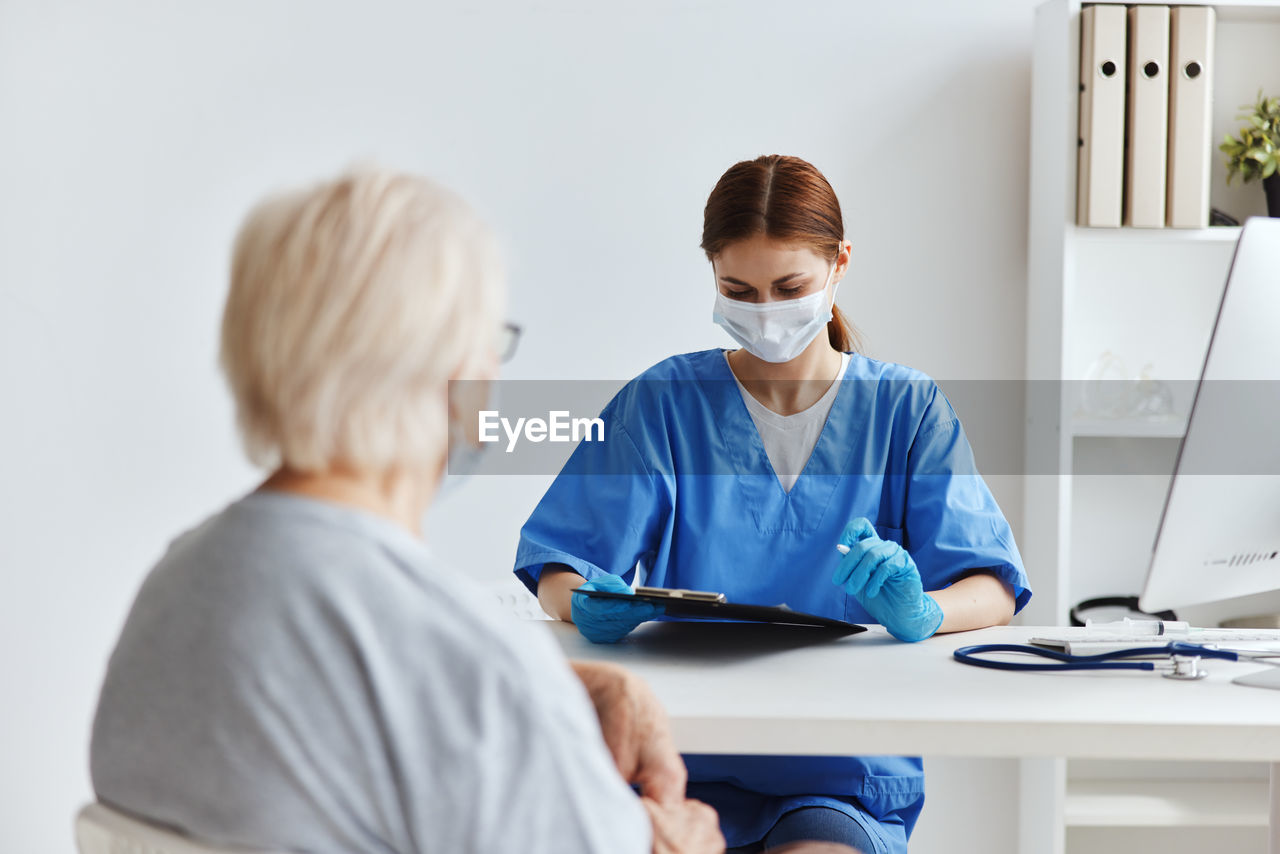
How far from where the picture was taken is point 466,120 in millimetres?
2227

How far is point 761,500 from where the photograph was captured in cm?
144

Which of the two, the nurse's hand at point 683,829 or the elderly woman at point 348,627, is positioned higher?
the elderly woman at point 348,627

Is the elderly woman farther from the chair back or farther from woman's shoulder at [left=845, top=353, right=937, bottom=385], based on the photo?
woman's shoulder at [left=845, top=353, right=937, bottom=385]

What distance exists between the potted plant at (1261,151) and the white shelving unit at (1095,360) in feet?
0.22

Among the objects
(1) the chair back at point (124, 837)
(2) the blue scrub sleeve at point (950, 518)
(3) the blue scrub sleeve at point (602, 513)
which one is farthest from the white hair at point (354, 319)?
(2) the blue scrub sleeve at point (950, 518)

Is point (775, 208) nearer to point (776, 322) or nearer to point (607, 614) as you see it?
point (776, 322)

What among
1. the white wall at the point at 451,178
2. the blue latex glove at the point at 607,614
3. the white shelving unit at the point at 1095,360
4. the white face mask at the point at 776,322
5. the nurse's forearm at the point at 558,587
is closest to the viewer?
the blue latex glove at the point at 607,614

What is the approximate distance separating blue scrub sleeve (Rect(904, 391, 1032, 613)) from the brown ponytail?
0.28m

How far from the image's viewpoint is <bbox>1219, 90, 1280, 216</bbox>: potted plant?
2.02 metres

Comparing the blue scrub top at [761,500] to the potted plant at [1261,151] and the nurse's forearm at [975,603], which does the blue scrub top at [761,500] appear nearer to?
the nurse's forearm at [975,603]

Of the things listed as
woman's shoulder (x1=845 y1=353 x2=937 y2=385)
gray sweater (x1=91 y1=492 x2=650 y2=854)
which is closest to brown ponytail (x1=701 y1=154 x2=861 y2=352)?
woman's shoulder (x1=845 y1=353 x2=937 y2=385)

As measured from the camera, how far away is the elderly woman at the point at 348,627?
0.57 m

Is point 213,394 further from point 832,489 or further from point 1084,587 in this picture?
point 1084,587

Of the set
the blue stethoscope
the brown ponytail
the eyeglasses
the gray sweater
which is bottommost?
the blue stethoscope
